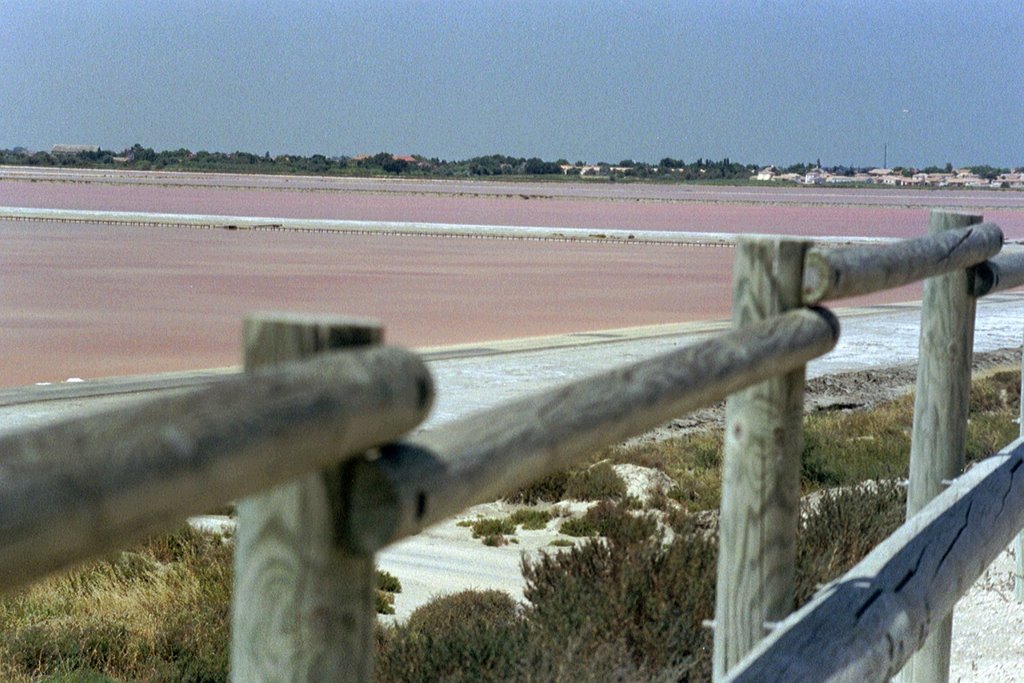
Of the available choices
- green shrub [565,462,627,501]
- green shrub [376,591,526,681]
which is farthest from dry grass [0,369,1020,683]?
→ green shrub [565,462,627,501]

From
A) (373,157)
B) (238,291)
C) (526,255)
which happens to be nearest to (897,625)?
(238,291)

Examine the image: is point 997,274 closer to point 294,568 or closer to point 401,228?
point 294,568

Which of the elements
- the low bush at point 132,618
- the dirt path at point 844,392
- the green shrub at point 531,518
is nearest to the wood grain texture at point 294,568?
the low bush at point 132,618

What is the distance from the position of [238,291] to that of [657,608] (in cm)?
→ 2248

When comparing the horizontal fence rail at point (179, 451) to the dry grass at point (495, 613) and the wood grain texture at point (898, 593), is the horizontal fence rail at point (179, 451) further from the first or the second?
the dry grass at point (495, 613)

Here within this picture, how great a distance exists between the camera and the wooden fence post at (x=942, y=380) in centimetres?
460

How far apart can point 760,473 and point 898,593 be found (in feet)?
1.87

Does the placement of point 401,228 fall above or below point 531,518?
below

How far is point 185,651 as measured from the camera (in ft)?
18.2

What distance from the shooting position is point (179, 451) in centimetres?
127

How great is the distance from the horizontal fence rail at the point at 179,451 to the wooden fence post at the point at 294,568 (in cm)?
6

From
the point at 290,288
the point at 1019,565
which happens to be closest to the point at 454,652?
the point at 1019,565

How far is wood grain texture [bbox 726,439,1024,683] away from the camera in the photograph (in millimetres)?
2908

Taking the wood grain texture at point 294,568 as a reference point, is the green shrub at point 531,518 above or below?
below
